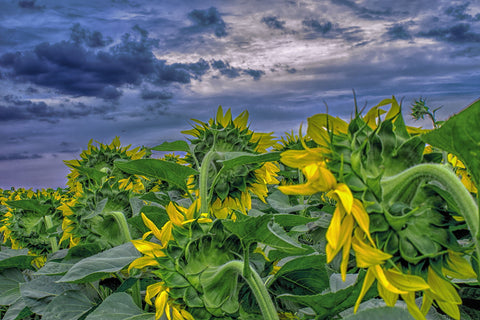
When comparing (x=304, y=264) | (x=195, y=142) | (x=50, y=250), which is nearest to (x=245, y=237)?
(x=304, y=264)

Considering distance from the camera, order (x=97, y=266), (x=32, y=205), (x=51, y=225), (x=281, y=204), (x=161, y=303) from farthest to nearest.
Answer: (x=32, y=205) → (x=51, y=225) → (x=281, y=204) → (x=97, y=266) → (x=161, y=303)

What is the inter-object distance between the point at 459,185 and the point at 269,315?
61 centimetres

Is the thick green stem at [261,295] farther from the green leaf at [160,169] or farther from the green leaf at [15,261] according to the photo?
the green leaf at [15,261]

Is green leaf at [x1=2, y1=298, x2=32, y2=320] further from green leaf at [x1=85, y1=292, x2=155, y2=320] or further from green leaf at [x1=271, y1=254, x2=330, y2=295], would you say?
green leaf at [x1=271, y1=254, x2=330, y2=295]

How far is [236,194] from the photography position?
211 centimetres

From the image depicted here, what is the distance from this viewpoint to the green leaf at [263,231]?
1.10 m

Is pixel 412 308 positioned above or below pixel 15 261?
above

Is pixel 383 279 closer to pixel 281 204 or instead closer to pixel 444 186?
pixel 444 186

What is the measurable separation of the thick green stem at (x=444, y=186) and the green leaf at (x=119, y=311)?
1.21 metres

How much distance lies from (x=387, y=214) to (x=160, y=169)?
114 cm

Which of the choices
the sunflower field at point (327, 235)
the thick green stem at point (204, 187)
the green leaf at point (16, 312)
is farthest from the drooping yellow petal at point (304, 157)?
the green leaf at point (16, 312)

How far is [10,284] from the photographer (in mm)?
3391

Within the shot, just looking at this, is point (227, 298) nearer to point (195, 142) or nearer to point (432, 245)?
point (432, 245)

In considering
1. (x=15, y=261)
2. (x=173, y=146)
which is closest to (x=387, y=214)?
(x=173, y=146)
